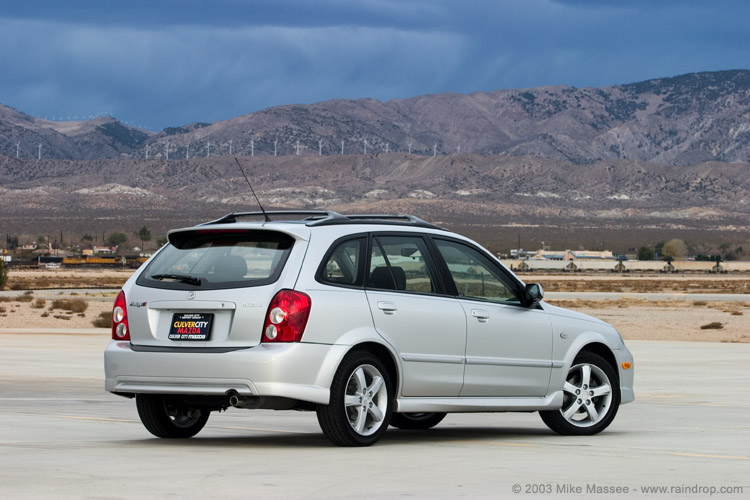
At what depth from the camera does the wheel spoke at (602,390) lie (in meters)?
12.9

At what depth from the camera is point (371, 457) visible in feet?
34.1

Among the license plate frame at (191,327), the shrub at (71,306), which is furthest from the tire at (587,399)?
the shrub at (71,306)

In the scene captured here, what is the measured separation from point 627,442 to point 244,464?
12.2 feet

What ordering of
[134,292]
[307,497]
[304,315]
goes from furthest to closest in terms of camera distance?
[134,292]
[304,315]
[307,497]

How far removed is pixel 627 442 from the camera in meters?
11.9

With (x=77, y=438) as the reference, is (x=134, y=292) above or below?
above

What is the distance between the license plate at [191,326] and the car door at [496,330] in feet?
7.82

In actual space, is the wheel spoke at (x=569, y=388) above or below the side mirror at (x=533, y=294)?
below

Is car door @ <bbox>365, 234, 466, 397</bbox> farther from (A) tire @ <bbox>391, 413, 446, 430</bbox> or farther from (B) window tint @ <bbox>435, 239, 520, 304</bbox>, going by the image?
(A) tire @ <bbox>391, 413, 446, 430</bbox>

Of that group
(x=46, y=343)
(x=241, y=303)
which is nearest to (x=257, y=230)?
(x=241, y=303)

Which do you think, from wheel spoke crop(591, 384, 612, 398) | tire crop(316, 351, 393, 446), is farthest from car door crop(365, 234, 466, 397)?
wheel spoke crop(591, 384, 612, 398)

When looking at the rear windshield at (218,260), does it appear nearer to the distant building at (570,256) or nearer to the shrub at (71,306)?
the shrub at (71,306)

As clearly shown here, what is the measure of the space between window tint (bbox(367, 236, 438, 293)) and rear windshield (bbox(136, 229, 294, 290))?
895mm

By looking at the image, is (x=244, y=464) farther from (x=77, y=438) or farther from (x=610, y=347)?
(x=610, y=347)
